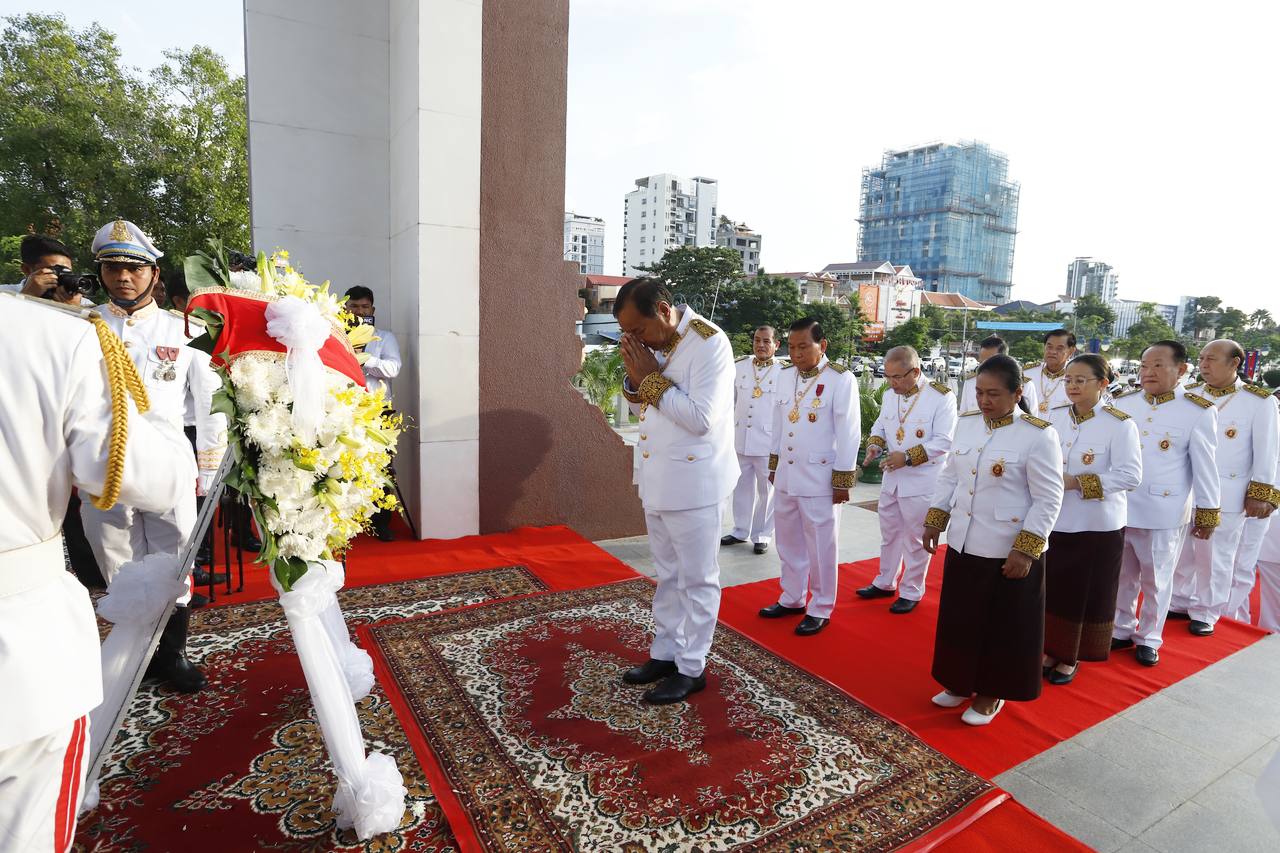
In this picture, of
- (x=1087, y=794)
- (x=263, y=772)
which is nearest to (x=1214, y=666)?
(x=1087, y=794)

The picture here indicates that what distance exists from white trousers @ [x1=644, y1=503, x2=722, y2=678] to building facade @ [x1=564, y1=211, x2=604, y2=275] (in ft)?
292

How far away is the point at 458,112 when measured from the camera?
504 cm

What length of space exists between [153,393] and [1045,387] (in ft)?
19.7

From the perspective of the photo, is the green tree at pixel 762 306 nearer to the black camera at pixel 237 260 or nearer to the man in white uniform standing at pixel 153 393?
the man in white uniform standing at pixel 153 393

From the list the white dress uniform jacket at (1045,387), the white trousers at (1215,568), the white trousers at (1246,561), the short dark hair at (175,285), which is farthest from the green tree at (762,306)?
the short dark hair at (175,285)

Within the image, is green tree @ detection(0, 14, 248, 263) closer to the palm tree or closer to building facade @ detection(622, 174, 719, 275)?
the palm tree

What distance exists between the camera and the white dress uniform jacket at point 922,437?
446 centimetres

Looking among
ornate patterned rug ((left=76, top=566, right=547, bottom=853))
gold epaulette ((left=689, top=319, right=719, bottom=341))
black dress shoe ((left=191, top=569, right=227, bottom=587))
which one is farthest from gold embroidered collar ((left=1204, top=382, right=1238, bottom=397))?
black dress shoe ((left=191, top=569, right=227, bottom=587))

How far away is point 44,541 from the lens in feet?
4.13

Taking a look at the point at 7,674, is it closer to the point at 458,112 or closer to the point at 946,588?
the point at 946,588

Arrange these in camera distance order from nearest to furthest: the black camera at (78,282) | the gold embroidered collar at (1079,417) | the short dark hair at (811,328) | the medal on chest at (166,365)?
1. the black camera at (78,282)
2. the medal on chest at (166,365)
3. the gold embroidered collar at (1079,417)
4. the short dark hair at (811,328)

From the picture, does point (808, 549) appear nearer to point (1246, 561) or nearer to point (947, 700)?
point (947, 700)

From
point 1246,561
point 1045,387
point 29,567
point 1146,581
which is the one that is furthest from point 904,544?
point 29,567

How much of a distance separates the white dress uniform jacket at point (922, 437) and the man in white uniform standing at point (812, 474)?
1.99 ft
